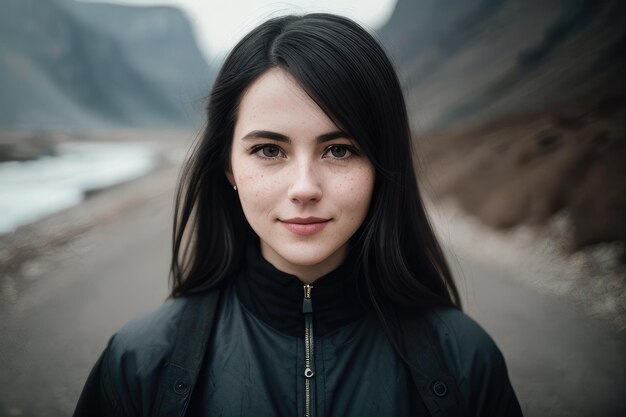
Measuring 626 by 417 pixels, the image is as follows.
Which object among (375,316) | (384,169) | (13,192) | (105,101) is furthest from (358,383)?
(105,101)

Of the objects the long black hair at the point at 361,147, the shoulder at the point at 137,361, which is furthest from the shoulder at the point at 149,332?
the long black hair at the point at 361,147

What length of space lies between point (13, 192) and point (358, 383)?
2.90 m

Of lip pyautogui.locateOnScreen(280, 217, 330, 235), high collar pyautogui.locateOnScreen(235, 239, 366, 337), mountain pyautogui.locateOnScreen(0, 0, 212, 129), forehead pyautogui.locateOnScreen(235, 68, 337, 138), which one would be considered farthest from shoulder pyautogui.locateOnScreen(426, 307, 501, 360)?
mountain pyautogui.locateOnScreen(0, 0, 212, 129)

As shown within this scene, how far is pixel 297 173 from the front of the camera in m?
1.15

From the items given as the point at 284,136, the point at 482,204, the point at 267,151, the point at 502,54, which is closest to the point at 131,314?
the point at 267,151

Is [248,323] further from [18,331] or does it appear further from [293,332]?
[18,331]

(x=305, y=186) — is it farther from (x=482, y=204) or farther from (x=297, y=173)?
(x=482, y=204)

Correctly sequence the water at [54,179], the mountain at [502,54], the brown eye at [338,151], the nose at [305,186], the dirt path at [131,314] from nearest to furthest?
the nose at [305,186], the brown eye at [338,151], the dirt path at [131,314], the mountain at [502,54], the water at [54,179]

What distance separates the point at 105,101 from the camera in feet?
26.9

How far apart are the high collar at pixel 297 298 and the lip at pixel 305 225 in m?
0.19

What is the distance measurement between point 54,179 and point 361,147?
3651 millimetres

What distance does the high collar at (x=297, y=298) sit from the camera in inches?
50.5

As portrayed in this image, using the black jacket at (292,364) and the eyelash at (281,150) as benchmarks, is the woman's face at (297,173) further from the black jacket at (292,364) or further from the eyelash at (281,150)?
the black jacket at (292,364)

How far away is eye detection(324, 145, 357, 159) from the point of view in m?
1.21
